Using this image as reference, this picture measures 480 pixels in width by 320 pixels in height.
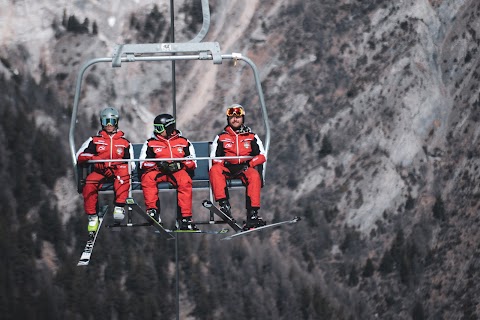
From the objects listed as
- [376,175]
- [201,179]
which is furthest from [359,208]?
[201,179]

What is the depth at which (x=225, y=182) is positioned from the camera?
17.6 meters

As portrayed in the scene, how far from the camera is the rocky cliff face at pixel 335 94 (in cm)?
6788

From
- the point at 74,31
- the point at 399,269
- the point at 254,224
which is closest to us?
the point at 254,224

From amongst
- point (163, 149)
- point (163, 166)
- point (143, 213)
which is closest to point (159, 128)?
point (163, 149)

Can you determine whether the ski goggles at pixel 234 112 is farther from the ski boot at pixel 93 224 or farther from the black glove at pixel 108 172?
the ski boot at pixel 93 224

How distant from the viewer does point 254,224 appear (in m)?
17.5

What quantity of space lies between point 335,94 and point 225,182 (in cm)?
5269

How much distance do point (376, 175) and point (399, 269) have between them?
723 centimetres

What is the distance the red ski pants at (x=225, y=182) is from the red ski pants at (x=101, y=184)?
112 cm

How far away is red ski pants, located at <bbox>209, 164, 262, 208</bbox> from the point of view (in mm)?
17527

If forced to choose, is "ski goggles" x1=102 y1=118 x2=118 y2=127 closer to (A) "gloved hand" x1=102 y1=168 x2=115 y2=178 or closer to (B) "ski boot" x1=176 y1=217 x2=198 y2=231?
(A) "gloved hand" x1=102 y1=168 x2=115 y2=178

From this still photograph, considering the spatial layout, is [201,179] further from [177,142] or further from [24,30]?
[24,30]

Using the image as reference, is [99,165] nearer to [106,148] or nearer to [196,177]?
[106,148]

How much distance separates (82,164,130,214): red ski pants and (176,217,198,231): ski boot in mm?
808
